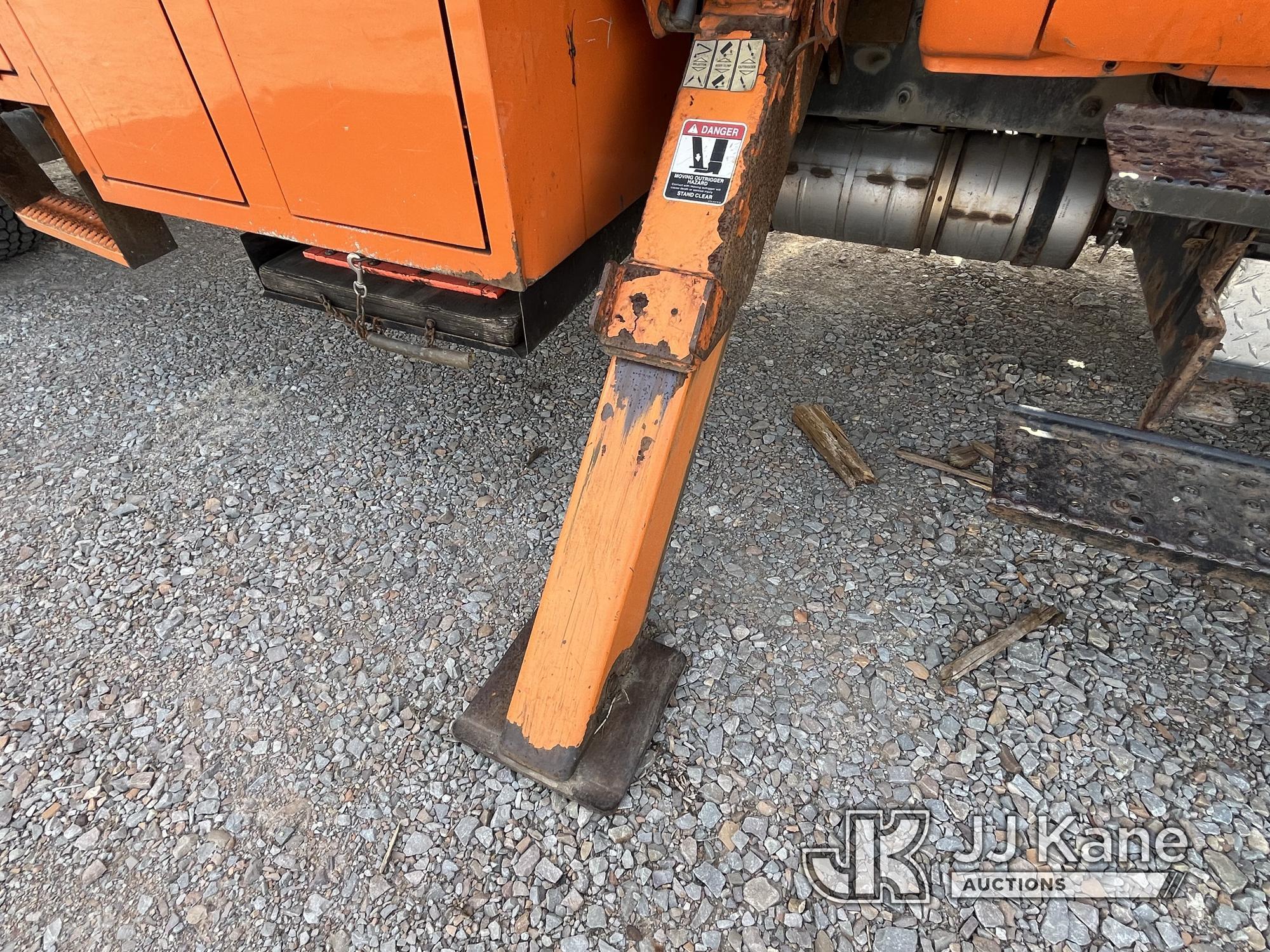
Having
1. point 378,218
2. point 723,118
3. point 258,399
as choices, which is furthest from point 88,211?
point 723,118

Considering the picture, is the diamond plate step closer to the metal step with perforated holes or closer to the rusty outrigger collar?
the rusty outrigger collar

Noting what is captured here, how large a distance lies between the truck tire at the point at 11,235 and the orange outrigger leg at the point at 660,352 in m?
4.04

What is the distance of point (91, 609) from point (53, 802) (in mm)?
611

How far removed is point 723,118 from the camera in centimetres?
131

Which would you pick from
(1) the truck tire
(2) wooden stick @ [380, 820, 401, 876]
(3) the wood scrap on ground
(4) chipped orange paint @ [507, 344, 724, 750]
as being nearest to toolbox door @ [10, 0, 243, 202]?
(4) chipped orange paint @ [507, 344, 724, 750]

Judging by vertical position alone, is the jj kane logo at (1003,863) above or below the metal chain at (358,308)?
below

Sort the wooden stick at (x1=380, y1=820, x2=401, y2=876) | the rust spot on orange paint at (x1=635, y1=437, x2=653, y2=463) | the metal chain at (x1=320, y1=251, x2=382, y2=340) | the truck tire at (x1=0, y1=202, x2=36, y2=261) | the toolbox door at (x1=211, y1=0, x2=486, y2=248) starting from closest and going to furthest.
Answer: the toolbox door at (x1=211, y1=0, x2=486, y2=248)
the rust spot on orange paint at (x1=635, y1=437, x2=653, y2=463)
the wooden stick at (x1=380, y1=820, x2=401, y2=876)
the metal chain at (x1=320, y1=251, x2=382, y2=340)
the truck tire at (x1=0, y1=202, x2=36, y2=261)

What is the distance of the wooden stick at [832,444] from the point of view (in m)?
2.26

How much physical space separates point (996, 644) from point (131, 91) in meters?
2.56

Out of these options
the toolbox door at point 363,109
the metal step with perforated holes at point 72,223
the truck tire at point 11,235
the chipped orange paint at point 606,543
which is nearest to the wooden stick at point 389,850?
the chipped orange paint at point 606,543

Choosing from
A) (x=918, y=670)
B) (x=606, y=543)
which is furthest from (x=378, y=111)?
(x=918, y=670)

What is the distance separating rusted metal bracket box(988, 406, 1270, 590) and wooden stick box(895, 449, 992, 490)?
2.96 ft

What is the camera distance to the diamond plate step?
1.07 metres

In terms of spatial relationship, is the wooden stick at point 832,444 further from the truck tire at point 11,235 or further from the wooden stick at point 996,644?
the truck tire at point 11,235
